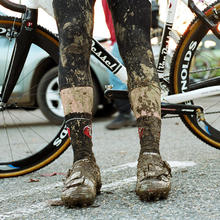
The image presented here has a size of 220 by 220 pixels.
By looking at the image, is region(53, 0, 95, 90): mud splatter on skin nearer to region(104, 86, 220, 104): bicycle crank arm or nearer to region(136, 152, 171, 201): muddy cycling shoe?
region(136, 152, 171, 201): muddy cycling shoe

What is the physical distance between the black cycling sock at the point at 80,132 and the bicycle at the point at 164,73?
25.1 inches

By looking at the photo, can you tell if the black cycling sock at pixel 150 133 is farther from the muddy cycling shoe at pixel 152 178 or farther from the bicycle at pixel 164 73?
the bicycle at pixel 164 73

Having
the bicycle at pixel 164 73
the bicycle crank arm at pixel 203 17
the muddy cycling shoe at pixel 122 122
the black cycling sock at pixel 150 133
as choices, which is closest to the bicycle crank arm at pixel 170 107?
the bicycle at pixel 164 73

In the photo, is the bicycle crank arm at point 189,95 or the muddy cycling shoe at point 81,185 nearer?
the muddy cycling shoe at point 81,185

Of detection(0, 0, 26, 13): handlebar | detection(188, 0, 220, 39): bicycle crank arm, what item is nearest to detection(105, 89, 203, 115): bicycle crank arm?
detection(188, 0, 220, 39): bicycle crank arm

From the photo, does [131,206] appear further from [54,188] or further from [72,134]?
[54,188]

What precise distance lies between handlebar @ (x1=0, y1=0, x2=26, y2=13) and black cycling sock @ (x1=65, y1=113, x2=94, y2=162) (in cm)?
84

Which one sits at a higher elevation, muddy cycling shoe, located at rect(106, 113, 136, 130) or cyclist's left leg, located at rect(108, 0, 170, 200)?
cyclist's left leg, located at rect(108, 0, 170, 200)

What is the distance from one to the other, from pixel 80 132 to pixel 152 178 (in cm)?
39

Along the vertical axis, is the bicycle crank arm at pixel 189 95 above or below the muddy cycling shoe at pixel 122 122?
above

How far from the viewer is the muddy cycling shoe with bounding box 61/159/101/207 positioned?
1.88m

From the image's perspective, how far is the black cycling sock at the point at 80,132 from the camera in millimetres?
2023

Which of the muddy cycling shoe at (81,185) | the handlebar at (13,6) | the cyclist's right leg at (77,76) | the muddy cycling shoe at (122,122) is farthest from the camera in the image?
the muddy cycling shoe at (122,122)

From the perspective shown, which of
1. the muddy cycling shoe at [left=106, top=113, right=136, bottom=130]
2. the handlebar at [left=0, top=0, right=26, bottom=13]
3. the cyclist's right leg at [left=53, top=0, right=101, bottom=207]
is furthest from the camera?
the muddy cycling shoe at [left=106, top=113, right=136, bottom=130]
